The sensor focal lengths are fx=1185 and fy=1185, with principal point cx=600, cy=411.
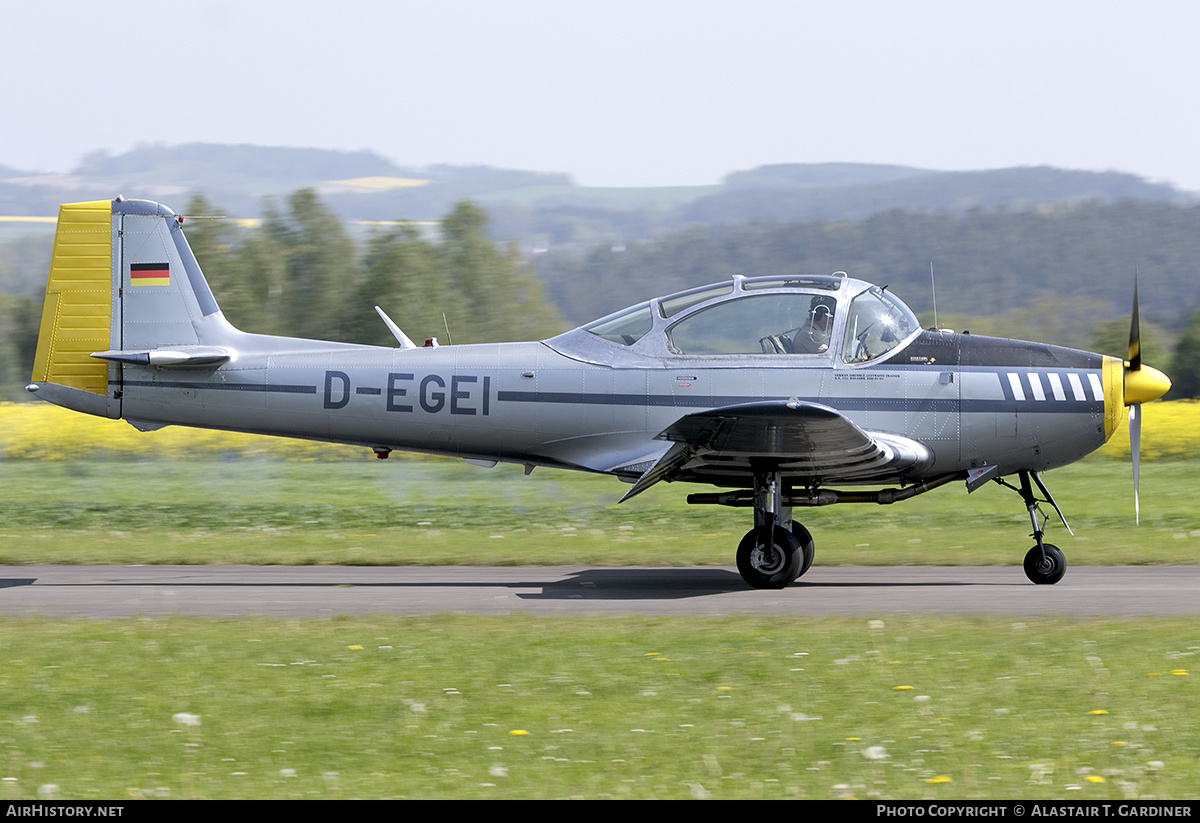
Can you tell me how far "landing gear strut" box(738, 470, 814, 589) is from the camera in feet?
31.9

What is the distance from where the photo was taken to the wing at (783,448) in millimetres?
8742

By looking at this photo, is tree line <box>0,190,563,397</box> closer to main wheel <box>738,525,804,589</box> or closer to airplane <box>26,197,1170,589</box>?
airplane <box>26,197,1170,589</box>

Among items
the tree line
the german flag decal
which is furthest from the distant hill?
the german flag decal

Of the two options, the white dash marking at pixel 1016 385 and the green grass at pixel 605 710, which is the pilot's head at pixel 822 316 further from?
the green grass at pixel 605 710

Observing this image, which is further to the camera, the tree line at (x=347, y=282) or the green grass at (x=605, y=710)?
the tree line at (x=347, y=282)

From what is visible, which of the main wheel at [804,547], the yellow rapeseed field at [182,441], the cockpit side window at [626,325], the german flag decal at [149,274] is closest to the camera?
the main wheel at [804,547]

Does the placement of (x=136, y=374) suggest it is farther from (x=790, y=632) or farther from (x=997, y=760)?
(x=997, y=760)

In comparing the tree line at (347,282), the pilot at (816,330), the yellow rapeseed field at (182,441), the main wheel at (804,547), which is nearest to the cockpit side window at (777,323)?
the pilot at (816,330)

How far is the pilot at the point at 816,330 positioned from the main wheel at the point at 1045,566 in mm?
2453

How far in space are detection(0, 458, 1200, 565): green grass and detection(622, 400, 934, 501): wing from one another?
1.89m

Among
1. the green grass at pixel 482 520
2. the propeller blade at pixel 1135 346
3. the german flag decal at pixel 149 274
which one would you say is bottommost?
the green grass at pixel 482 520

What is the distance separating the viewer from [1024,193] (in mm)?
70938

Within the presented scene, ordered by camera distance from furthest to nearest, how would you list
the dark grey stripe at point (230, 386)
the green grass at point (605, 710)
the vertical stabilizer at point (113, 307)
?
1. the vertical stabilizer at point (113, 307)
2. the dark grey stripe at point (230, 386)
3. the green grass at point (605, 710)

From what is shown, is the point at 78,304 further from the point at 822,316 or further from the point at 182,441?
the point at 182,441
